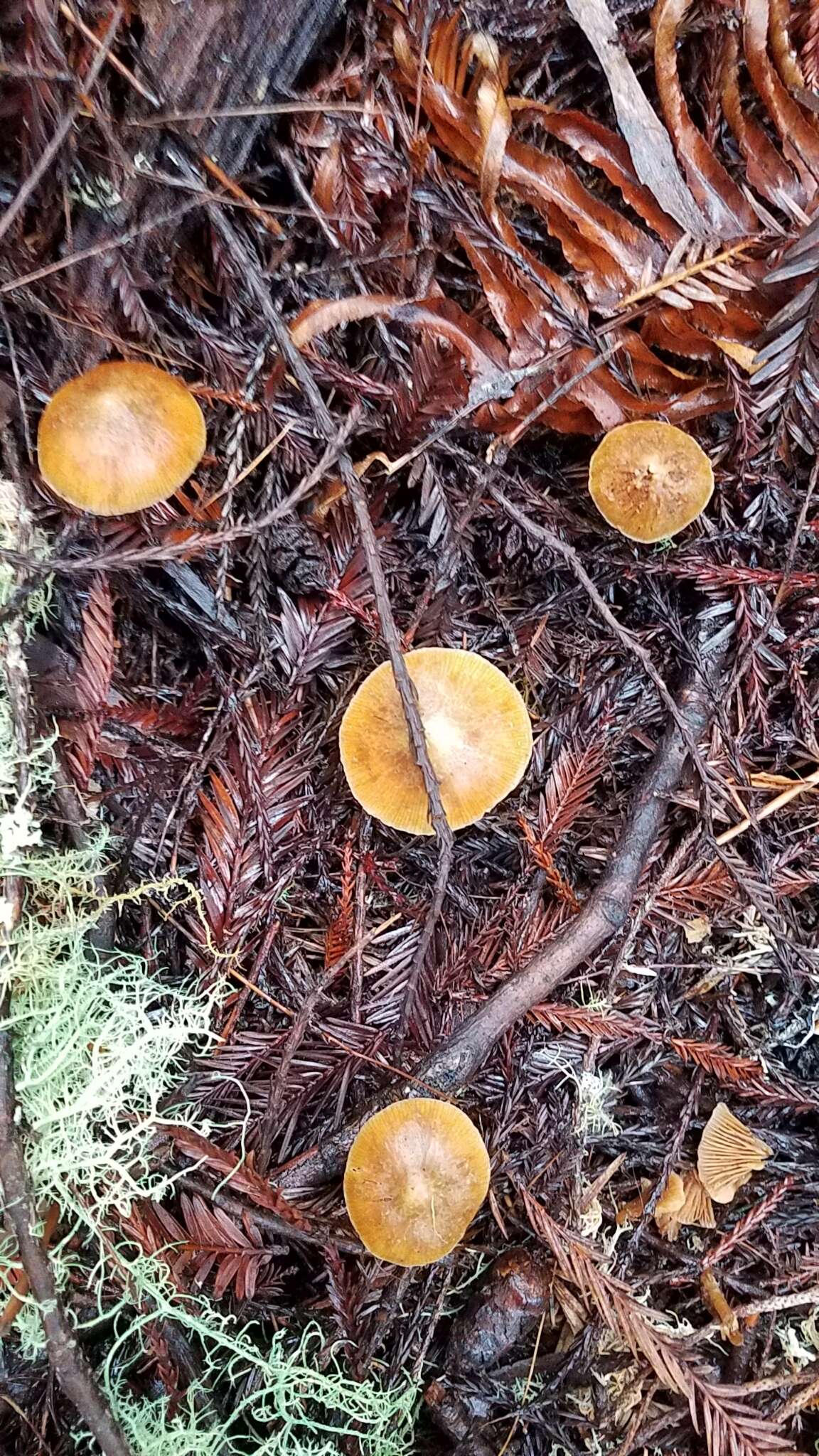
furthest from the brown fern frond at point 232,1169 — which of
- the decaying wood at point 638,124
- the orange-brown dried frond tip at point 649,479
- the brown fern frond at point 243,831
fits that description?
the decaying wood at point 638,124

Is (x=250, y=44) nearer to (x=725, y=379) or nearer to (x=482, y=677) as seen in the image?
(x=725, y=379)

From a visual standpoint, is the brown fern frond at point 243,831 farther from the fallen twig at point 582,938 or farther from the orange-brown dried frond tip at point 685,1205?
the orange-brown dried frond tip at point 685,1205

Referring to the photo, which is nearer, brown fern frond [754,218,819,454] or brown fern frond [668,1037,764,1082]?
brown fern frond [754,218,819,454]

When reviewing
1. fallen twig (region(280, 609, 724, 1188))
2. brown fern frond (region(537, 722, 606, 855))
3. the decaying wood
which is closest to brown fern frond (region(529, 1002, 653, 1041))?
fallen twig (region(280, 609, 724, 1188))

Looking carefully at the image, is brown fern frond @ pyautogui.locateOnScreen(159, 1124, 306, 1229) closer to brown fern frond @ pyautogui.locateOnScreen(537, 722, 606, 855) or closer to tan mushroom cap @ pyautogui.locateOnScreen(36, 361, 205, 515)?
brown fern frond @ pyautogui.locateOnScreen(537, 722, 606, 855)

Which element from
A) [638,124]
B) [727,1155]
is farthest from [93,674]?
[727,1155]

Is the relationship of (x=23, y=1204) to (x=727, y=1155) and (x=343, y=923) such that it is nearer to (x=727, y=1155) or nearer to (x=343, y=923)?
(x=343, y=923)
